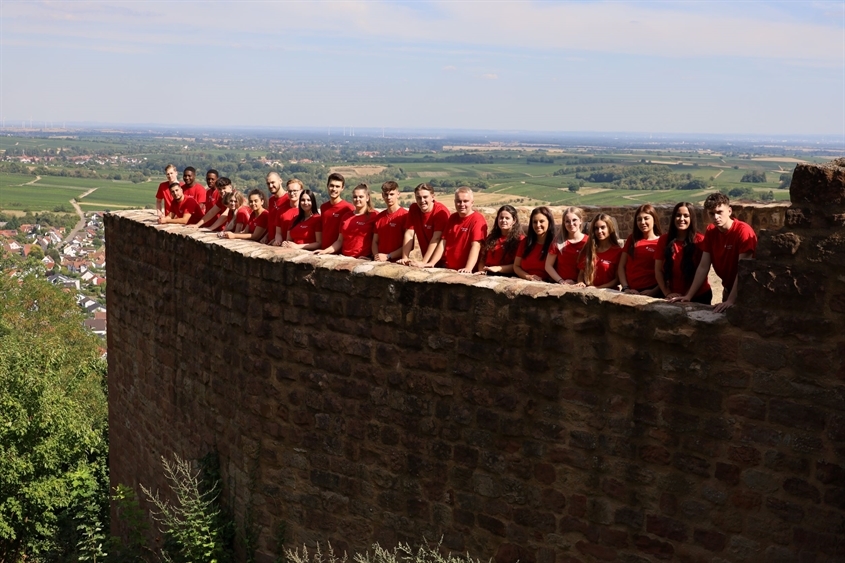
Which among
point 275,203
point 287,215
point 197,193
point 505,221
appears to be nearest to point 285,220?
point 287,215

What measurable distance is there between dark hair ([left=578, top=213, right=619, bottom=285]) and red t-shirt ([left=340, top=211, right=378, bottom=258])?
5.76 ft

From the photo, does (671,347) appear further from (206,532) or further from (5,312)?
(5,312)

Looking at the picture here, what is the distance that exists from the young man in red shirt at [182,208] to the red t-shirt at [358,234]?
287cm

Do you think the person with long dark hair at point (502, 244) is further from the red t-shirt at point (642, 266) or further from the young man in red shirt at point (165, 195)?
the young man in red shirt at point (165, 195)

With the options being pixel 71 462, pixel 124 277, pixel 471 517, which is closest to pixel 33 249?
pixel 71 462

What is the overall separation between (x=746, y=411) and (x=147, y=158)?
A: 465 feet

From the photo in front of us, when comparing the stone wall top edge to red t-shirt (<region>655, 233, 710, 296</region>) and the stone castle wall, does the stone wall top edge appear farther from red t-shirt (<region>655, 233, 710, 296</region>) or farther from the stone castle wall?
red t-shirt (<region>655, 233, 710, 296</region>)

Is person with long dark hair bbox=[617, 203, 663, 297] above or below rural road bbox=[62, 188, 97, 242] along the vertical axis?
above

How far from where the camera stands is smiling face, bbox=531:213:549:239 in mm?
6078

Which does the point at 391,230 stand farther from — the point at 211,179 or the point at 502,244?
the point at 211,179

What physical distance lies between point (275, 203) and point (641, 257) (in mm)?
3666

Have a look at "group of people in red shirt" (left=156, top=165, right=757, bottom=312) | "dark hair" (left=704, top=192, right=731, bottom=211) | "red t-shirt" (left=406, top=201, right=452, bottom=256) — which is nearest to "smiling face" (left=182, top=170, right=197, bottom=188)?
"group of people in red shirt" (left=156, top=165, right=757, bottom=312)

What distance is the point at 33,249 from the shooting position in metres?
64.7

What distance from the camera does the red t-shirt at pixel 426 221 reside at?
6.59 meters
